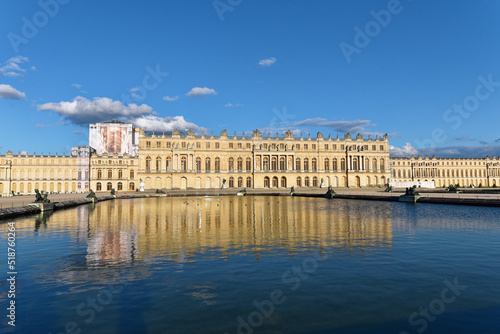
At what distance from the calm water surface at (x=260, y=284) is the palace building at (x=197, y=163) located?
8063 cm

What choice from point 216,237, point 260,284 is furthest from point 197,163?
point 260,284

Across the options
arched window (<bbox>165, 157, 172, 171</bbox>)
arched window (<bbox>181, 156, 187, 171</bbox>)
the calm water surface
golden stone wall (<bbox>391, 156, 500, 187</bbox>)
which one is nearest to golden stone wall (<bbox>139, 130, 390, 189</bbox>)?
arched window (<bbox>165, 157, 172, 171</bbox>)

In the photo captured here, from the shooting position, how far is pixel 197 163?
3927 inches

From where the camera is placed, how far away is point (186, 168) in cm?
9838

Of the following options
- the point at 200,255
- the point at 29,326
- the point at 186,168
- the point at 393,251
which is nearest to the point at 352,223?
the point at 393,251

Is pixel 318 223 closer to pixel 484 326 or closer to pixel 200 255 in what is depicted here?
pixel 200 255

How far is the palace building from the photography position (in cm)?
9600

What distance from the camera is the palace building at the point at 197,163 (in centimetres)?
9600

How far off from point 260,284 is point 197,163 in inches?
3601

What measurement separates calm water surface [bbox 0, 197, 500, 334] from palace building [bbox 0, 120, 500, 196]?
80.6 metres

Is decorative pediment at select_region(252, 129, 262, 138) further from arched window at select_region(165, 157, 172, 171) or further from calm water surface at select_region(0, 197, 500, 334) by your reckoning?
calm water surface at select_region(0, 197, 500, 334)

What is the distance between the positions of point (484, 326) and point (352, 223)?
627 inches

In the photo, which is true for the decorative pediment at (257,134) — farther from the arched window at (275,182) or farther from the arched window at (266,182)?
the arched window at (275,182)

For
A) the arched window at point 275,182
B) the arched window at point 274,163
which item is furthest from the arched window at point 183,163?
the arched window at point 275,182
